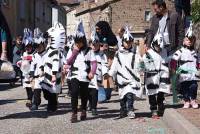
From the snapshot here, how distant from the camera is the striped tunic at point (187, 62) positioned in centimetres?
1131

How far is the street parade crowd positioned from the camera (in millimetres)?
10914

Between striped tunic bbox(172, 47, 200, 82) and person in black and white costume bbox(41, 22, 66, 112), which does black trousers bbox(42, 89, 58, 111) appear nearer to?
person in black and white costume bbox(41, 22, 66, 112)

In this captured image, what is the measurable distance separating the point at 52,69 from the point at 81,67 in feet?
3.54

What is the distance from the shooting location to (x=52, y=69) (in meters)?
11.8

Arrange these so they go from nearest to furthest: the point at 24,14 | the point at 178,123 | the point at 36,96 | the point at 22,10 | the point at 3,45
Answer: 1. the point at 178,123
2. the point at 3,45
3. the point at 36,96
4. the point at 22,10
5. the point at 24,14

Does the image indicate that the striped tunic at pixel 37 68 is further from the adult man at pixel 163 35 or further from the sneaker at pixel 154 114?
the sneaker at pixel 154 114

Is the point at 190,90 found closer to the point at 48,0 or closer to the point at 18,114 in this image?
the point at 18,114

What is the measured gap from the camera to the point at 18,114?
11.8m

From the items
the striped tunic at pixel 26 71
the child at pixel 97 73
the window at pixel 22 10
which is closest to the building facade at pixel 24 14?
the window at pixel 22 10

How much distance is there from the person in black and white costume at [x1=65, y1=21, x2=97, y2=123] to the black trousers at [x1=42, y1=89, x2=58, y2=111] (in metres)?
1.18

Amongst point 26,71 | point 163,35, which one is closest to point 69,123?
point 163,35

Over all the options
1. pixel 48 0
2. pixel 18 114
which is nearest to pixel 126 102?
pixel 18 114

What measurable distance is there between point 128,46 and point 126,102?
105cm

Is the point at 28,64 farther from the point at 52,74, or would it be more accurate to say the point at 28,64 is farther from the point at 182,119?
the point at 182,119
